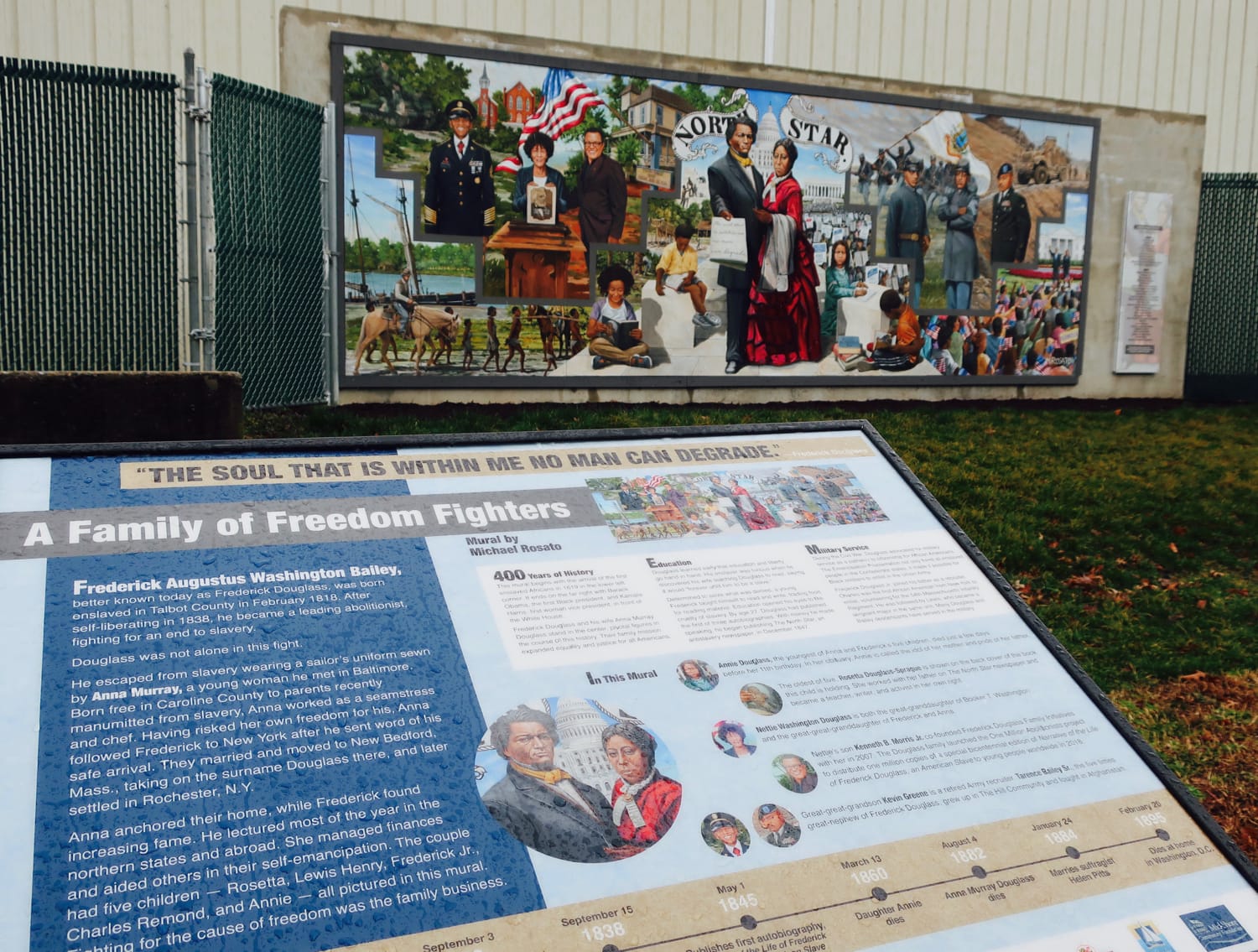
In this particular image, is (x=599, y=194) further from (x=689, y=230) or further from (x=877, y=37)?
(x=877, y=37)

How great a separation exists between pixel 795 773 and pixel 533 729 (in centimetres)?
54

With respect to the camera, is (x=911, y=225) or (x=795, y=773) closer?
(x=795, y=773)

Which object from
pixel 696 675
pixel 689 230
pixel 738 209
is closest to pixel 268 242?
pixel 689 230

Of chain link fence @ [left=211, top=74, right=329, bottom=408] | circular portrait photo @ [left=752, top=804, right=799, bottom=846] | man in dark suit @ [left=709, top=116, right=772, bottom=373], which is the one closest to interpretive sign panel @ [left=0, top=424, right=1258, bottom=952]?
circular portrait photo @ [left=752, top=804, right=799, bottom=846]

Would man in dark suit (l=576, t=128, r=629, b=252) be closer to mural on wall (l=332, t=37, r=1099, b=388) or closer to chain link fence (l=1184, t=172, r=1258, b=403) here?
mural on wall (l=332, t=37, r=1099, b=388)

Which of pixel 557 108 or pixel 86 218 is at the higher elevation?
pixel 557 108

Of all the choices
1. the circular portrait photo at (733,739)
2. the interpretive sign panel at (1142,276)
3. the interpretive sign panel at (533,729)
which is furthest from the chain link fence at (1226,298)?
the circular portrait photo at (733,739)

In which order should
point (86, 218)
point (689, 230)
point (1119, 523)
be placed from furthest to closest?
point (689, 230) → point (1119, 523) → point (86, 218)

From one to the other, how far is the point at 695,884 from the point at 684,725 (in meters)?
0.35

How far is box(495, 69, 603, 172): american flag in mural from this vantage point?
34.3 ft

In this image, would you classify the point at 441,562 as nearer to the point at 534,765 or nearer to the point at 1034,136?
the point at 534,765

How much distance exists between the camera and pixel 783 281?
11703 millimetres

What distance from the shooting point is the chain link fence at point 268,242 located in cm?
809

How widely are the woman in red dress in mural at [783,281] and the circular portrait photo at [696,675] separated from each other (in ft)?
30.7
